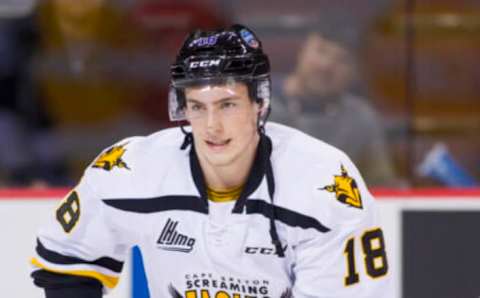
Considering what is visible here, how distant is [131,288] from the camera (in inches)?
115

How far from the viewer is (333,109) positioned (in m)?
3.35

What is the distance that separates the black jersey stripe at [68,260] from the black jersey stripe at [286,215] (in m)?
0.33

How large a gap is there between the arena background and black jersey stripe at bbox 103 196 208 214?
109 cm

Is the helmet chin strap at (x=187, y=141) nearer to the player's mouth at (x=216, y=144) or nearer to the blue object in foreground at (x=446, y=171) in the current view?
the player's mouth at (x=216, y=144)

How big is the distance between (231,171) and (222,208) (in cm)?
7

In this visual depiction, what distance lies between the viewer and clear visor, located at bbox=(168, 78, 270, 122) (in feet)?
6.81

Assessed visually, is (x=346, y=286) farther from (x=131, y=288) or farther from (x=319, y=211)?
(x=131, y=288)

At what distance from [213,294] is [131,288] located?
758 mm

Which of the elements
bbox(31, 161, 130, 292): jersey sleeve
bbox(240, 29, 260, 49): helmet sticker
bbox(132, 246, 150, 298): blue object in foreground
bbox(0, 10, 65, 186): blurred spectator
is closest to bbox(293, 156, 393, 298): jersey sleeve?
bbox(240, 29, 260, 49): helmet sticker

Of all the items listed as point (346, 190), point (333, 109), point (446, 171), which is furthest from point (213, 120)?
point (446, 171)

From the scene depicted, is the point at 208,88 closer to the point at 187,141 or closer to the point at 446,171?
the point at 187,141

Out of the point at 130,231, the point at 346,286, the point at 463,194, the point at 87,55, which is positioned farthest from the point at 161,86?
the point at 346,286

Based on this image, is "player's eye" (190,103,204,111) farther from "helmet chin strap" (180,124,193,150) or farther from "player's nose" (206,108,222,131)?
"helmet chin strap" (180,124,193,150)

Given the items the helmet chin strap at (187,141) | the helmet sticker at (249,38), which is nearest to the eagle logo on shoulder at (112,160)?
the helmet chin strap at (187,141)
